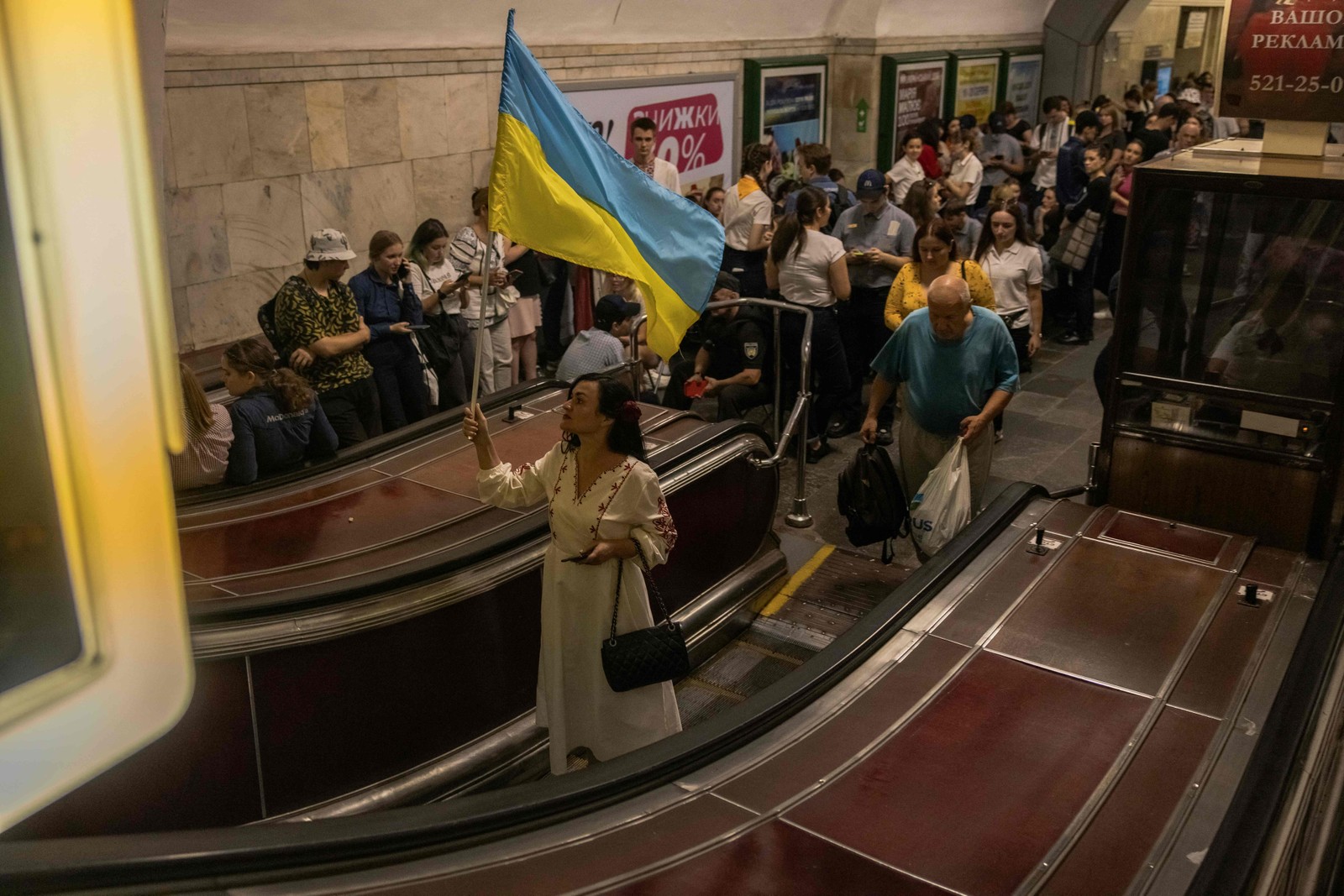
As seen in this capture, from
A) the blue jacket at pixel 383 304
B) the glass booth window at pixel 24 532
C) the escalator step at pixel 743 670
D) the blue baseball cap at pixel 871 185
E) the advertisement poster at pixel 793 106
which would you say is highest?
the advertisement poster at pixel 793 106

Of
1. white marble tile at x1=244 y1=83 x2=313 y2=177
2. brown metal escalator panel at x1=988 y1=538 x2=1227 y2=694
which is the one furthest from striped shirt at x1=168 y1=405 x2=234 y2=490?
white marble tile at x1=244 y1=83 x2=313 y2=177

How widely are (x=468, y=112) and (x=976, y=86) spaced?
32.8 ft

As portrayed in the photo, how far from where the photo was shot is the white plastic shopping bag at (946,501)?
5480mm

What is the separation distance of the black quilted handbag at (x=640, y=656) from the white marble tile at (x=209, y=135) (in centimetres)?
499

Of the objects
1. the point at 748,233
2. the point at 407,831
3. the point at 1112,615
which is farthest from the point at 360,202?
the point at 407,831

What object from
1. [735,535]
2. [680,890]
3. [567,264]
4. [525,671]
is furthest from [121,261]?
[567,264]

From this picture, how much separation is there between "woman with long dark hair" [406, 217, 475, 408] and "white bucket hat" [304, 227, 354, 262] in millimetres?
1054

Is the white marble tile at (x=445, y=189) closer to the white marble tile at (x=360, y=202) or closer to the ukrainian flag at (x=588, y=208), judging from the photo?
the white marble tile at (x=360, y=202)

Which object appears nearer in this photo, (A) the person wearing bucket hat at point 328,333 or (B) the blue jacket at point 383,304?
(A) the person wearing bucket hat at point 328,333

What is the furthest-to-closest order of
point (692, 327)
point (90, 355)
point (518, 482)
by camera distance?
point (692, 327)
point (518, 482)
point (90, 355)

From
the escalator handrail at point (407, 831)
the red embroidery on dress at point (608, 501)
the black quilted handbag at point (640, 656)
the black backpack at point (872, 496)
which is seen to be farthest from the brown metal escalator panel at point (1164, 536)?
the red embroidery on dress at point (608, 501)

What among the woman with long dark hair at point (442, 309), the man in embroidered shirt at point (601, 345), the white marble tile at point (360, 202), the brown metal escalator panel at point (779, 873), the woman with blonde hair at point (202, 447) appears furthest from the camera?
the white marble tile at point (360, 202)

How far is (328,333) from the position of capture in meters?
6.24

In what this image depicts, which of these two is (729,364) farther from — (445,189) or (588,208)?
(445,189)
